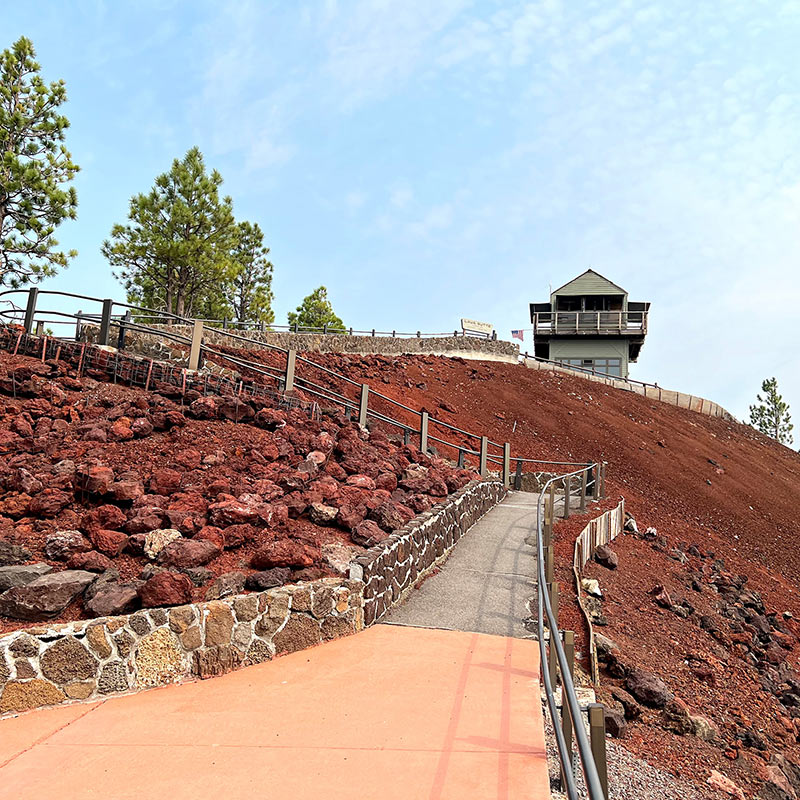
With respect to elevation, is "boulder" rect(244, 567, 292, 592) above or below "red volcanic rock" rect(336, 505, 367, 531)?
below

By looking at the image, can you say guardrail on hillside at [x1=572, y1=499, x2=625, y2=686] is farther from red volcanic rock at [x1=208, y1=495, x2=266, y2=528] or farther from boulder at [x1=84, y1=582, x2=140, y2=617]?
boulder at [x1=84, y1=582, x2=140, y2=617]

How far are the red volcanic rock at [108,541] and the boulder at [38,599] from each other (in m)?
0.75

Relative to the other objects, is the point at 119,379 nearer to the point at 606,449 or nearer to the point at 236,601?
the point at 236,601

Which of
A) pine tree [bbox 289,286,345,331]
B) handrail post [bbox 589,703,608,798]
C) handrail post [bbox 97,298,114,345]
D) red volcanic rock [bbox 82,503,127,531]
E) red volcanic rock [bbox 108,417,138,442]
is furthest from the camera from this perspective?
pine tree [bbox 289,286,345,331]

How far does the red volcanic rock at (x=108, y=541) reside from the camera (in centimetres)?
673

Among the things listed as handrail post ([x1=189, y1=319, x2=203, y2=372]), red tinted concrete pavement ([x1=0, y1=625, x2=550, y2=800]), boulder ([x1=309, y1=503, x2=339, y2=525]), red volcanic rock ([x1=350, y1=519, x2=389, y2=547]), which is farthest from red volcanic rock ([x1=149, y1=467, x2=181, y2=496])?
handrail post ([x1=189, y1=319, x2=203, y2=372])

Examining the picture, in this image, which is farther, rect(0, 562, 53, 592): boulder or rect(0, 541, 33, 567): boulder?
rect(0, 541, 33, 567): boulder

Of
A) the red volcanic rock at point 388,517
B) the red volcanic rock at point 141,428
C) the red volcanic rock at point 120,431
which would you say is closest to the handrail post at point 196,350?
the red volcanic rock at point 141,428

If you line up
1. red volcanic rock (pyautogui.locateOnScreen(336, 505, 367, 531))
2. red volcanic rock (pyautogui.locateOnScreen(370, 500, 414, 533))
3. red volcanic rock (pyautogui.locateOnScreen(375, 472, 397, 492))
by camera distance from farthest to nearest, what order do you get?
red volcanic rock (pyautogui.locateOnScreen(375, 472, 397, 492)) → red volcanic rock (pyautogui.locateOnScreen(370, 500, 414, 533)) → red volcanic rock (pyautogui.locateOnScreen(336, 505, 367, 531))

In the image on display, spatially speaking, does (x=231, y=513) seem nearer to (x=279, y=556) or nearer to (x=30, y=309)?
(x=279, y=556)

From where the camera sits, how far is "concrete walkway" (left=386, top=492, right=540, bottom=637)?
745 centimetres

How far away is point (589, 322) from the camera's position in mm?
43344

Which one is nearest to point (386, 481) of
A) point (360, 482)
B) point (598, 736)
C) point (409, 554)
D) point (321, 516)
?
point (360, 482)

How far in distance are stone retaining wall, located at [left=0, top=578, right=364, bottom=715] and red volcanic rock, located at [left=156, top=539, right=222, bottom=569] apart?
0.62 meters
